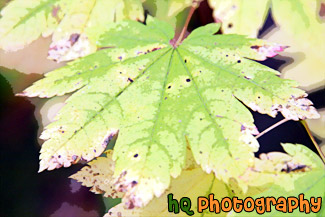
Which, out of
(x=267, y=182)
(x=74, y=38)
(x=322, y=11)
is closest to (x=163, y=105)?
(x=267, y=182)

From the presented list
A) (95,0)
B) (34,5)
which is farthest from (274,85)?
(34,5)

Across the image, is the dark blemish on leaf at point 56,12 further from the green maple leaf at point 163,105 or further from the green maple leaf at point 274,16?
the green maple leaf at point 274,16

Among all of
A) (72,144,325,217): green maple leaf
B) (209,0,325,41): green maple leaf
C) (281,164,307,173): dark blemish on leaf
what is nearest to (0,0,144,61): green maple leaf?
(209,0,325,41): green maple leaf

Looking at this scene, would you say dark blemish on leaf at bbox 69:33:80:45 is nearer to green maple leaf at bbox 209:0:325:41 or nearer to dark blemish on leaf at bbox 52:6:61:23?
dark blemish on leaf at bbox 52:6:61:23

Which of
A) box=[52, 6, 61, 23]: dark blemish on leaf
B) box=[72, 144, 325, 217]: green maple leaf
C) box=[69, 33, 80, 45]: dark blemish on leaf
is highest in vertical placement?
box=[52, 6, 61, 23]: dark blemish on leaf

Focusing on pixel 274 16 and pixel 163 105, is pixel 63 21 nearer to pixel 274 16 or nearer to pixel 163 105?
pixel 163 105
